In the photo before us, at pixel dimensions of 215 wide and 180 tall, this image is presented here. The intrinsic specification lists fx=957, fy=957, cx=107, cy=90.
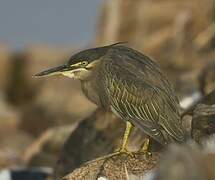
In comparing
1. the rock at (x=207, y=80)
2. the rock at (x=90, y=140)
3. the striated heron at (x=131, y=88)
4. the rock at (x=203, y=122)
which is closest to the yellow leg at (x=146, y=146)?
the striated heron at (x=131, y=88)

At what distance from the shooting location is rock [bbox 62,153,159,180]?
10.9m

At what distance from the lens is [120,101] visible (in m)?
11.6

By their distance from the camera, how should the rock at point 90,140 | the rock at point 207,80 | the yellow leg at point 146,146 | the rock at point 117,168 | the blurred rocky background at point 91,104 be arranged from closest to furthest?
the rock at point 117,168, the yellow leg at point 146,146, the rock at point 90,140, the blurred rocky background at point 91,104, the rock at point 207,80

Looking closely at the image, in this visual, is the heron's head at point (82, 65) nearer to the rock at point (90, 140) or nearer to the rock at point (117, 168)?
the rock at point (117, 168)

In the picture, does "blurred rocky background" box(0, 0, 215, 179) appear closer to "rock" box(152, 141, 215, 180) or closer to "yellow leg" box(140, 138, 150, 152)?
"yellow leg" box(140, 138, 150, 152)

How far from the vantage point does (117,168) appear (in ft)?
36.3

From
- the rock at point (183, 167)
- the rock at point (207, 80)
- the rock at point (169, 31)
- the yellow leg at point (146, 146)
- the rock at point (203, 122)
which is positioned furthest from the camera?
the rock at point (169, 31)

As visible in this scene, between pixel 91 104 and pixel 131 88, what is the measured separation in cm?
1361

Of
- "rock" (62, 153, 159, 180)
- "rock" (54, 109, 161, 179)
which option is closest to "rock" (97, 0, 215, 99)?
"rock" (54, 109, 161, 179)

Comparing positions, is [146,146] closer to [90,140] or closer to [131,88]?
[131,88]

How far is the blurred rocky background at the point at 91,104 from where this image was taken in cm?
1480

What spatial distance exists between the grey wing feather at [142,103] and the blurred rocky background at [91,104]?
1.28 feet

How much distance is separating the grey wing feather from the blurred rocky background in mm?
389

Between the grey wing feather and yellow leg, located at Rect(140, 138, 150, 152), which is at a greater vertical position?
the grey wing feather
